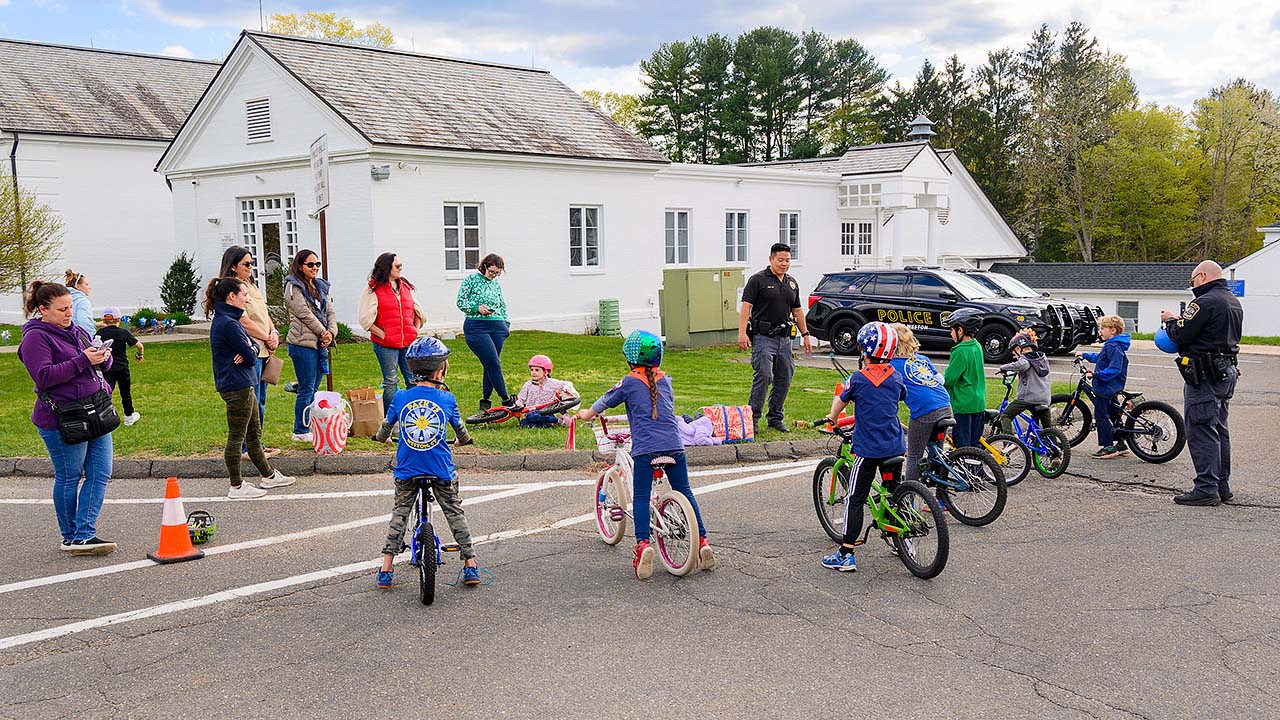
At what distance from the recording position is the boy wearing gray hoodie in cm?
970

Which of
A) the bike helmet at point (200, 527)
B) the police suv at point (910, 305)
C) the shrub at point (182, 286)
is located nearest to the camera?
the bike helmet at point (200, 527)

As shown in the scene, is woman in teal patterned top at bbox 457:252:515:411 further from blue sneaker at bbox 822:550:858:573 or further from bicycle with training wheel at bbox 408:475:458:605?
blue sneaker at bbox 822:550:858:573

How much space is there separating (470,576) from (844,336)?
16.3 meters

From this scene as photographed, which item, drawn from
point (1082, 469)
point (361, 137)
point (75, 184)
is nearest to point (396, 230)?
point (361, 137)

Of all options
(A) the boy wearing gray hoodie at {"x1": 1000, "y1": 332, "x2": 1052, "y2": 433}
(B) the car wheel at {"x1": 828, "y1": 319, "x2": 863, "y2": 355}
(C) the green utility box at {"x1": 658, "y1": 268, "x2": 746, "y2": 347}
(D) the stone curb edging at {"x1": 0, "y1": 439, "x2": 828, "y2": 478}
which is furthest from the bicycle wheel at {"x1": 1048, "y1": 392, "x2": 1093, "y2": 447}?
(C) the green utility box at {"x1": 658, "y1": 268, "x2": 746, "y2": 347}

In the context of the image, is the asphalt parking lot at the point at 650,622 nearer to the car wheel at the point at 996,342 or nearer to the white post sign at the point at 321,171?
the white post sign at the point at 321,171

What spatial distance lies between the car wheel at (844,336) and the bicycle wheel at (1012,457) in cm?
1210

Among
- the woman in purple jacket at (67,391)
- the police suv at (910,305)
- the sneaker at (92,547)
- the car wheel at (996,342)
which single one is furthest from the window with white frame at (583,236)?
the sneaker at (92,547)

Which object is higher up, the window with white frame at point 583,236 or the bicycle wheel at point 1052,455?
A: the window with white frame at point 583,236

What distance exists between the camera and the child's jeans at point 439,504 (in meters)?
6.39

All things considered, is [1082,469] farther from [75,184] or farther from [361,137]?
[75,184]

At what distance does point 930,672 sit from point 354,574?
3634mm

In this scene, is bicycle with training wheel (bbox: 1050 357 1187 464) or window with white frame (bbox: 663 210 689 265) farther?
window with white frame (bbox: 663 210 689 265)

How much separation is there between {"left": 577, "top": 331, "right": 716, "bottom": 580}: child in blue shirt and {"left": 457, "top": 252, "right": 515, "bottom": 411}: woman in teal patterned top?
17.7 feet
